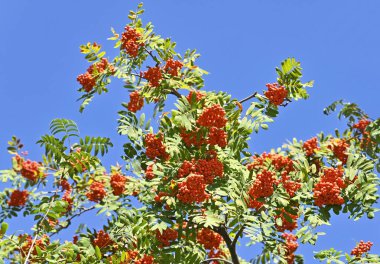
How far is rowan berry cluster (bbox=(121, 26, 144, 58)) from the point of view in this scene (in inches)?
340

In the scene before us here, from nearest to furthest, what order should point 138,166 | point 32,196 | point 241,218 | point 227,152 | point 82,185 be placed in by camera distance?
point 241,218
point 227,152
point 138,166
point 82,185
point 32,196

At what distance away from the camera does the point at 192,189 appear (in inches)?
248

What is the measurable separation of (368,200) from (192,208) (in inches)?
89.9

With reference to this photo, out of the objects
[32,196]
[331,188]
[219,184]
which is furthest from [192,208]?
[32,196]

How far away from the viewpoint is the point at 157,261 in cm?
675

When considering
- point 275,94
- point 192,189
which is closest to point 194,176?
point 192,189

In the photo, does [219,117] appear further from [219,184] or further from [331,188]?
[331,188]

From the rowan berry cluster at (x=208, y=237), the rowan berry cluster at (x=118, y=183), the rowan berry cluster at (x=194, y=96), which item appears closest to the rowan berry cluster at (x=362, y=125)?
the rowan berry cluster at (x=194, y=96)

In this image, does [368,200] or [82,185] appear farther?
[82,185]

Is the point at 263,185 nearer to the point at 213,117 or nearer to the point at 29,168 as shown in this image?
the point at 213,117

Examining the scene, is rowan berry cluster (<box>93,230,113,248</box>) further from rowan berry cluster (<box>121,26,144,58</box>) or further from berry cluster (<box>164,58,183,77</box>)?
rowan berry cluster (<box>121,26,144,58</box>)

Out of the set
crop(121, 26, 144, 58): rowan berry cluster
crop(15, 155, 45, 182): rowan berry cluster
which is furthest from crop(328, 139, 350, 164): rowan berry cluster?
crop(15, 155, 45, 182): rowan berry cluster

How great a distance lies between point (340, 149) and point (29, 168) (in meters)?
4.89

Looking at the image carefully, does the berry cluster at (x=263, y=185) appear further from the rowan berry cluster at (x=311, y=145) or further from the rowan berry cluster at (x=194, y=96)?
the rowan berry cluster at (x=311, y=145)
